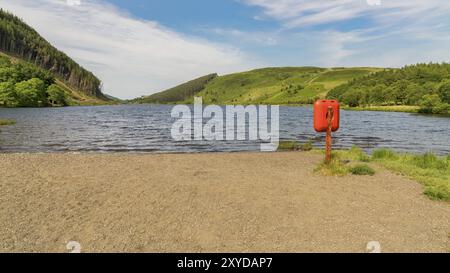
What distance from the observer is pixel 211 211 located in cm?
977

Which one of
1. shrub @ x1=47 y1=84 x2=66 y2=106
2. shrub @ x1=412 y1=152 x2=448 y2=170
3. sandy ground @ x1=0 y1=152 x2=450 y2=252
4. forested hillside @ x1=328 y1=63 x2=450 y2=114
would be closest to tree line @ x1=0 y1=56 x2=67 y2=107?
→ shrub @ x1=47 y1=84 x2=66 y2=106

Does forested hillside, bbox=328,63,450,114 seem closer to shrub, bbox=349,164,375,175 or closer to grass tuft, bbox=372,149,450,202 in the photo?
grass tuft, bbox=372,149,450,202

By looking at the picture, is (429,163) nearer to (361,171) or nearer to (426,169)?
(426,169)

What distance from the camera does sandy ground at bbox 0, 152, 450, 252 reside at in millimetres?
7625

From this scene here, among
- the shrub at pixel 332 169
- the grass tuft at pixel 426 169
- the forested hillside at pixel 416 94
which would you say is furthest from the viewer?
the forested hillside at pixel 416 94

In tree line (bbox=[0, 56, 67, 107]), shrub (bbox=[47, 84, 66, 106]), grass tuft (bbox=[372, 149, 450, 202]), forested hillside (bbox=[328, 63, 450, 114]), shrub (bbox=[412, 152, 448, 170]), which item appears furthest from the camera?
shrub (bbox=[47, 84, 66, 106])

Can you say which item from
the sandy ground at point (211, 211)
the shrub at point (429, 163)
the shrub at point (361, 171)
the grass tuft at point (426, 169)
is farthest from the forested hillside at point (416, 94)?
the sandy ground at point (211, 211)

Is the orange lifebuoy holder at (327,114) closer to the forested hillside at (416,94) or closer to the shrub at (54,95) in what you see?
the forested hillside at (416,94)

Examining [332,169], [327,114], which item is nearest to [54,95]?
[327,114]

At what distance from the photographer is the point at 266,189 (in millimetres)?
12414

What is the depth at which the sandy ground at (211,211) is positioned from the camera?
25.0ft

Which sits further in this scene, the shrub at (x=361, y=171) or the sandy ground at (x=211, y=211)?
the shrub at (x=361, y=171)
